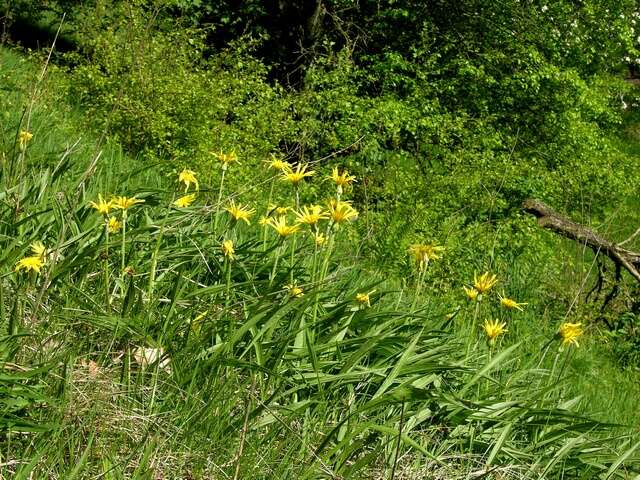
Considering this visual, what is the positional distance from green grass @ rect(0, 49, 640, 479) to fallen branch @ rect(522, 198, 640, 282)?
4.91 m

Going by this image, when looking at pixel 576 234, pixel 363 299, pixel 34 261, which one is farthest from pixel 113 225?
pixel 576 234

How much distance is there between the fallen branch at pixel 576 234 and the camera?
8.17 meters

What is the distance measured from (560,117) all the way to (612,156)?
0.73m

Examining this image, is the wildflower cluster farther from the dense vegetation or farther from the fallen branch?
the fallen branch

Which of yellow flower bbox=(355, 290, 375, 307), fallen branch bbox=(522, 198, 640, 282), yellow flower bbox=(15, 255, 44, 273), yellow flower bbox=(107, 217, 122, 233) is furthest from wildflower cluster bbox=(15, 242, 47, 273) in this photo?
fallen branch bbox=(522, 198, 640, 282)

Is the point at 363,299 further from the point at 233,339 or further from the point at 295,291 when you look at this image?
the point at 233,339

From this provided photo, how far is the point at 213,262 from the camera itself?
3283 millimetres

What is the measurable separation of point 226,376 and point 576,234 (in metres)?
6.68

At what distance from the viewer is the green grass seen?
236 centimetres

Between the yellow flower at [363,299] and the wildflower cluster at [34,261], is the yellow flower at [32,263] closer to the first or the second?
the wildflower cluster at [34,261]

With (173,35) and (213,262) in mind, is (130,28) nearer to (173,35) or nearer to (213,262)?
(173,35)

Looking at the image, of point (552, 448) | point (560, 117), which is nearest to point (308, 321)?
point (552, 448)

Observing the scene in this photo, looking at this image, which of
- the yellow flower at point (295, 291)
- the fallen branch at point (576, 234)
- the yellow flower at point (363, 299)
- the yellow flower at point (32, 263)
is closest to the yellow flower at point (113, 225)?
the yellow flower at point (32, 263)

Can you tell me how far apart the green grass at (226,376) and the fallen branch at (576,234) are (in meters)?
4.91
